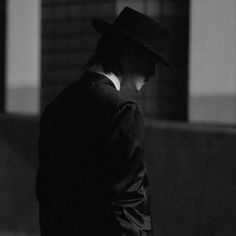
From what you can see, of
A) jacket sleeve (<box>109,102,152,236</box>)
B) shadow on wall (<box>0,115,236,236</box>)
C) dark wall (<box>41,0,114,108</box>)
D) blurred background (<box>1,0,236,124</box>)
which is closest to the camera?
jacket sleeve (<box>109,102,152,236</box>)

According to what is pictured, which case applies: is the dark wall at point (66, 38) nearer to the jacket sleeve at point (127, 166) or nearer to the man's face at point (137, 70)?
the man's face at point (137, 70)

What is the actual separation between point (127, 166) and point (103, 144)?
14 cm

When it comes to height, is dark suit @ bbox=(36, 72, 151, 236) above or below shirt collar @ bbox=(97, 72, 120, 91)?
below

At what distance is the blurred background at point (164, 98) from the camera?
6812mm

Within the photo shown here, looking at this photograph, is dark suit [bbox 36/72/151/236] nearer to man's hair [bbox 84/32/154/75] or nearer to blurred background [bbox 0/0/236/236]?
man's hair [bbox 84/32/154/75]

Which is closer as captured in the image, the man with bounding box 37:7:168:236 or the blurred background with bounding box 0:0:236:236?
the man with bounding box 37:7:168:236

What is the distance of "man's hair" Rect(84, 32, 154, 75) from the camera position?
2.91 m

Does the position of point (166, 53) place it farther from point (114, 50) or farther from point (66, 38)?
point (114, 50)

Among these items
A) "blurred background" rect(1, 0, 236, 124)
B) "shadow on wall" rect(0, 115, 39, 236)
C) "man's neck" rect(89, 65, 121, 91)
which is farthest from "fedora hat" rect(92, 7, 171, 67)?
"blurred background" rect(1, 0, 236, 124)

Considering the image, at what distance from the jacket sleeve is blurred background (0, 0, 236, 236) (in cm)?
408

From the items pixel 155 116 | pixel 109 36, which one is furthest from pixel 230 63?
pixel 109 36

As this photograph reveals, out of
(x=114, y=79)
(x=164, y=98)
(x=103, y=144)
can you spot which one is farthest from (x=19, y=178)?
(x=164, y=98)

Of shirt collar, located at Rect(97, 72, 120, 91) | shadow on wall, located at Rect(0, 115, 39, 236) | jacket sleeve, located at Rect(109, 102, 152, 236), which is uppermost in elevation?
shirt collar, located at Rect(97, 72, 120, 91)

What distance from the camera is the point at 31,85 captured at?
1284 cm
